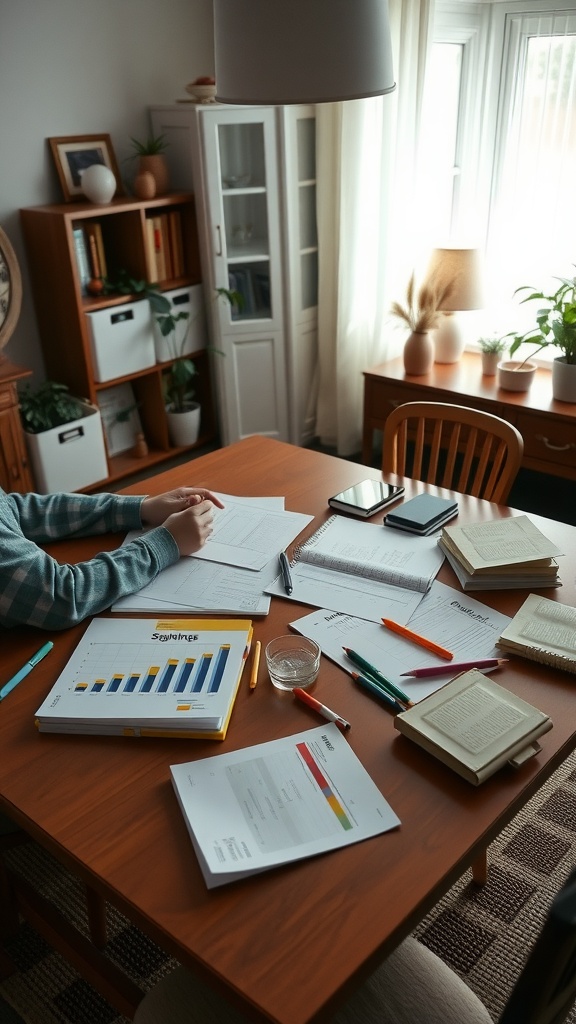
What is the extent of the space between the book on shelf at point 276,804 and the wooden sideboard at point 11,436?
85.2 inches

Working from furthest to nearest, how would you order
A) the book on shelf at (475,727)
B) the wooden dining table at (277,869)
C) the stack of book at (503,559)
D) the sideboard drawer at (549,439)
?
the sideboard drawer at (549,439)
the stack of book at (503,559)
the book on shelf at (475,727)
the wooden dining table at (277,869)

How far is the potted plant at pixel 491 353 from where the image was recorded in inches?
127

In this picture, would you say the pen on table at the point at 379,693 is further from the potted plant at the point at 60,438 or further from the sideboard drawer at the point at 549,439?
the potted plant at the point at 60,438

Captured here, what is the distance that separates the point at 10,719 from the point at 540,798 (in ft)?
4.58

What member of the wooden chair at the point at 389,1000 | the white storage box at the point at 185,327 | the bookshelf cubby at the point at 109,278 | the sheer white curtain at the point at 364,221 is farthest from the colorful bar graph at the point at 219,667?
the sheer white curtain at the point at 364,221

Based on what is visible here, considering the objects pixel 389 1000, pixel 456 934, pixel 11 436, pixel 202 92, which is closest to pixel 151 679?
pixel 389 1000

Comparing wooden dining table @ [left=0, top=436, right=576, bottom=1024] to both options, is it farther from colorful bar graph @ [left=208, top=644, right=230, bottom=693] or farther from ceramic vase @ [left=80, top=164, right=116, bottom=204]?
ceramic vase @ [left=80, top=164, right=116, bottom=204]

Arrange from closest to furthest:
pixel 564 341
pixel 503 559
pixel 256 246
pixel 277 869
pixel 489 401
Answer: pixel 277 869
pixel 503 559
pixel 564 341
pixel 489 401
pixel 256 246

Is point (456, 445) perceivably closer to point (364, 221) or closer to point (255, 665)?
point (255, 665)

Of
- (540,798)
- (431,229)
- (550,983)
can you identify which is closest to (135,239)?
(431,229)

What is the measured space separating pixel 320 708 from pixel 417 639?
0.23 m

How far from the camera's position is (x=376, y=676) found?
4.19ft

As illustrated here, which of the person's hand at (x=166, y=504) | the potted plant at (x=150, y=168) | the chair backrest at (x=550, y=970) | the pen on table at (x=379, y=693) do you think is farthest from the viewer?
the potted plant at (x=150, y=168)

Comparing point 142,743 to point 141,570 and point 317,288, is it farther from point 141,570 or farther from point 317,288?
point 317,288
